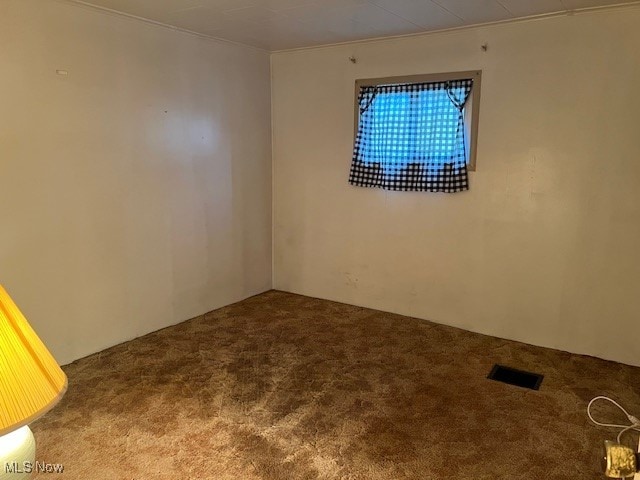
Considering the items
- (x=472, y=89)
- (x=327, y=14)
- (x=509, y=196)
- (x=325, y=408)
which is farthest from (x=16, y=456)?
(x=472, y=89)

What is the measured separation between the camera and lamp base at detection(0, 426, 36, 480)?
3.59ft

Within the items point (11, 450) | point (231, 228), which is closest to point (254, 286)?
point (231, 228)

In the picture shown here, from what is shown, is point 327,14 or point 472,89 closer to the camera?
point 327,14

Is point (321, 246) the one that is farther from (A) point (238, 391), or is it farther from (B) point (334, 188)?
(A) point (238, 391)

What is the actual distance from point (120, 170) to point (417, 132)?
2.10 m

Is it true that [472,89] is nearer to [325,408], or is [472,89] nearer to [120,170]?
[325,408]

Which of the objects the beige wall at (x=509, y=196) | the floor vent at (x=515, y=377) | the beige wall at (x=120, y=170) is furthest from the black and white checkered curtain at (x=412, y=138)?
the floor vent at (x=515, y=377)

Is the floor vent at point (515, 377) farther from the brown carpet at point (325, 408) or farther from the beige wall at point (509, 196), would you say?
the beige wall at point (509, 196)

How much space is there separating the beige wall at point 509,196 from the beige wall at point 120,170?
608 mm

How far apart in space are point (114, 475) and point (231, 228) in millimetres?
2305

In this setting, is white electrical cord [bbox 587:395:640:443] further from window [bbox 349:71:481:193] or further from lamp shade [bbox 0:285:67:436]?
lamp shade [bbox 0:285:67:436]

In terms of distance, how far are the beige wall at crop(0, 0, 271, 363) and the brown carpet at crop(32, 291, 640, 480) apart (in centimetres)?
38

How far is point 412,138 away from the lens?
358 cm

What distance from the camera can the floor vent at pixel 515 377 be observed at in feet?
9.18
